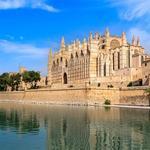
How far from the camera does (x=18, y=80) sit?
88.1 meters

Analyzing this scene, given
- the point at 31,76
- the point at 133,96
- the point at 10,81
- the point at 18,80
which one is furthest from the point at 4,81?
the point at 133,96

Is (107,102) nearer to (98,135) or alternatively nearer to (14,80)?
(98,135)

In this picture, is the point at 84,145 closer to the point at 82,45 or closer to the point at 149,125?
the point at 149,125

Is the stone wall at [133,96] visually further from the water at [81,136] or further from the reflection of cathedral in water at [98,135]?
the water at [81,136]

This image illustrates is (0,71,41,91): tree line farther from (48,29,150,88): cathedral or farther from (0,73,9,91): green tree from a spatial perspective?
(48,29,150,88): cathedral

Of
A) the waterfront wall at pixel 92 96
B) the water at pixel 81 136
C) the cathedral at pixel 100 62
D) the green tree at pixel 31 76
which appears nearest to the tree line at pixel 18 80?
the green tree at pixel 31 76

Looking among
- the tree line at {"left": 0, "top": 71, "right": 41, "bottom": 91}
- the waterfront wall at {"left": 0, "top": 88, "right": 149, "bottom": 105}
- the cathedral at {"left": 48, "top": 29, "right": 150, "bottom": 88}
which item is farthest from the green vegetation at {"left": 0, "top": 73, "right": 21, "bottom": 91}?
the waterfront wall at {"left": 0, "top": 88, "right": 149, "bottom": 105}

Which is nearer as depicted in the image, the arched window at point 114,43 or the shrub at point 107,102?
the shrub at point 107,102

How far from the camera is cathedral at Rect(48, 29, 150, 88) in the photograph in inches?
2371

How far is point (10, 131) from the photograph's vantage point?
2528cm

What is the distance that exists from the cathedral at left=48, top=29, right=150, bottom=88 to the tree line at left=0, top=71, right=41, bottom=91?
443 centimetres

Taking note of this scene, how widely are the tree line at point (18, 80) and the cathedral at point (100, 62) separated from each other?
174 inches

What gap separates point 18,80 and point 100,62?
26.5 m

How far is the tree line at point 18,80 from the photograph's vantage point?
8362cm
